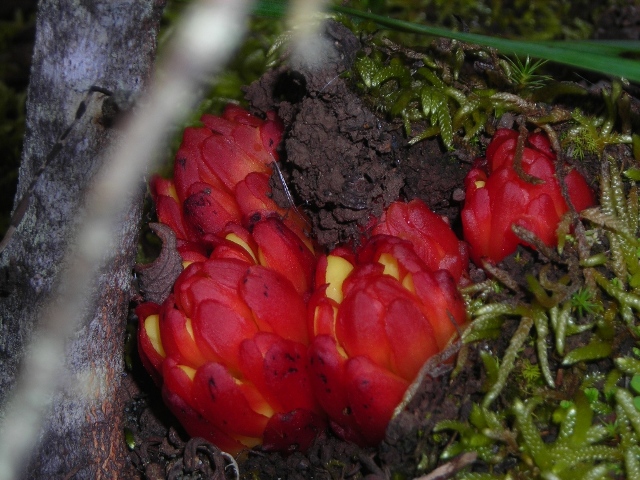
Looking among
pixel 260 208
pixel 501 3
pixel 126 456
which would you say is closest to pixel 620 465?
pixel 260 208

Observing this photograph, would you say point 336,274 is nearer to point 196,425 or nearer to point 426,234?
point 426,234

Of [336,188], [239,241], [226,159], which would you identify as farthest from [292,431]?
[226,159]

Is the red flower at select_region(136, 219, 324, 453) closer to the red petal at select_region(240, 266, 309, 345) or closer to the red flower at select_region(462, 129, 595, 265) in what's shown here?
the red petal at select_region(240, 266, 309, 345)

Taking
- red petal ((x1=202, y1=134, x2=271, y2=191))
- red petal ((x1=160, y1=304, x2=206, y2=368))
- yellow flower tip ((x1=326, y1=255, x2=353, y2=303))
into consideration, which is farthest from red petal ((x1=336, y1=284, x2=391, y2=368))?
red petal ((x1=202, y1=134, x2=271, y2=191))

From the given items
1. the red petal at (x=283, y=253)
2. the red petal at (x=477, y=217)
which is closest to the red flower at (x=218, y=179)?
the red petal at (x=283, y=253)

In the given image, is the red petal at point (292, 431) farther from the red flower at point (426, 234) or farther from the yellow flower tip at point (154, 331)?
the red flower at point (426, 234)

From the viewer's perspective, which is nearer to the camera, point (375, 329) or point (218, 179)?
point (375, 329)

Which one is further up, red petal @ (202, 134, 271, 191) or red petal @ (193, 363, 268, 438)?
red petal @ (202, 134, 271, 191)
